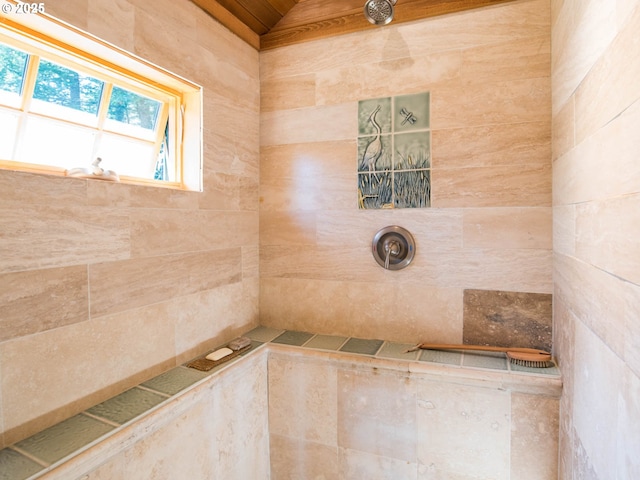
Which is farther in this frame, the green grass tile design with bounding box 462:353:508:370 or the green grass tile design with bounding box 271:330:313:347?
the green grass tile design with bounding box 271:330:313:347

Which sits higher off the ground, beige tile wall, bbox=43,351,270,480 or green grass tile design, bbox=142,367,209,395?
green grass tile design, bbox=142,367,209,395

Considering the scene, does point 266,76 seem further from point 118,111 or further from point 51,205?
point 51,205

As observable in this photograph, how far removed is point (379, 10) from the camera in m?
1.43

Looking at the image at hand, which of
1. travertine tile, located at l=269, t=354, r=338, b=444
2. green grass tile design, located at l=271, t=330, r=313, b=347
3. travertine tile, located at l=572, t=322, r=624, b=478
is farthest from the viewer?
green grass tile design, located at l=271, t=330, r=313, b=347

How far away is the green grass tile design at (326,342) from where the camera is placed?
160cm

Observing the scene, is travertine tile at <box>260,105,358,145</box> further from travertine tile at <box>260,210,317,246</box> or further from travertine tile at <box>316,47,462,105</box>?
travertine tile at <box>260,210,317,246</box>

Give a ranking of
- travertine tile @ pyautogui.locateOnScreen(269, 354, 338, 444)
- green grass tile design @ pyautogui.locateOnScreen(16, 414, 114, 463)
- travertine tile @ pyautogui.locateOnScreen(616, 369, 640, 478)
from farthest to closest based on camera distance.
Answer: travertine tile @ pyautogui.locateOnScreen(269, 354, 338, 444), green grass tile design @ pyautogui.locateOnScreen(16, 414, 114, 463), travertine tile @ pyautogui.locateOnScreen(616, 369, 640, 478)

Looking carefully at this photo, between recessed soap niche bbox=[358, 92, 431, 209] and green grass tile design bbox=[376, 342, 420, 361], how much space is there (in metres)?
0.64

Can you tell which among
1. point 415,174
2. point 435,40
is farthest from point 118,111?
point 435,40

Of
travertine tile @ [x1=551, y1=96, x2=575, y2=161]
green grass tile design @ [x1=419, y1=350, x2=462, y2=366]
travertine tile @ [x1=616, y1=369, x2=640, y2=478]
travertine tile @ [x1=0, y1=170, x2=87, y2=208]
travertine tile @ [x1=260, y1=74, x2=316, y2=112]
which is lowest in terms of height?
green grass tile design @ [x1=419, y1=350, x2=462, y2=366]

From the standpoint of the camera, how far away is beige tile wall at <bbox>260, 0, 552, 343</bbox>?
1442 mm

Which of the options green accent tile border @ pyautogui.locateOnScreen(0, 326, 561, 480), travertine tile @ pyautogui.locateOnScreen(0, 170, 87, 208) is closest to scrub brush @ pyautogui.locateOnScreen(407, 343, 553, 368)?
green accent tile border @ pyautogui.locateOnScreen(0, 326, 561, 480)

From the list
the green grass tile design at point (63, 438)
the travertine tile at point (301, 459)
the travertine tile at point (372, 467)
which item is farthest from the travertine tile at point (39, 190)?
the travertine tile at point (372, 467)

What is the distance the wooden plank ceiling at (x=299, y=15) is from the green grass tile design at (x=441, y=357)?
1481 mm
